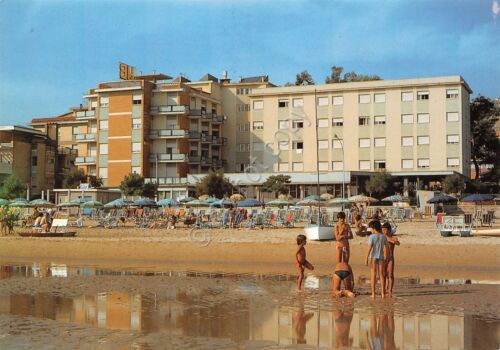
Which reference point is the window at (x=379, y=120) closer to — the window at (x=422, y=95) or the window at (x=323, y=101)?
the window at (x=422, y=95)

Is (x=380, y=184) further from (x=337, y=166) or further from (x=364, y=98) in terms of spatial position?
(x=364, y=98)

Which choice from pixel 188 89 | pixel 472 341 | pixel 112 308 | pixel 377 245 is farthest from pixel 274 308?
pixel 188 89

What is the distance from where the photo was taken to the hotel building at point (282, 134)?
65.2m

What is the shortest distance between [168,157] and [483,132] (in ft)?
120

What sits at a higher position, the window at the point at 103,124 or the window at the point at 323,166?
the window at the point at 103,124

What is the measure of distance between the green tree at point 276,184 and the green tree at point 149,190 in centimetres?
1163

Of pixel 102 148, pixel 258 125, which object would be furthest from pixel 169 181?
pixel 258 125

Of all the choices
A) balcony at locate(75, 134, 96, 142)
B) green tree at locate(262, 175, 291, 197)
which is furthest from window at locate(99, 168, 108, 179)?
green tree at locate(262, 175, 291, 197)

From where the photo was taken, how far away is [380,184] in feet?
195

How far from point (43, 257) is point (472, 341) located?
1887cm

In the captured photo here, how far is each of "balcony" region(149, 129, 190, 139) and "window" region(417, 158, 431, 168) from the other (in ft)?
85.7

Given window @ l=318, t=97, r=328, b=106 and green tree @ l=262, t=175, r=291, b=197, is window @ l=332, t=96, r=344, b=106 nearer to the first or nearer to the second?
window @ l=318, t=97, r=328, b=106

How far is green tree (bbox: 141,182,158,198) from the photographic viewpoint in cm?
6318

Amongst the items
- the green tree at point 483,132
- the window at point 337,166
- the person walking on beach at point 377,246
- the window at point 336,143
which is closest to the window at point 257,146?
the window at point 336,143
